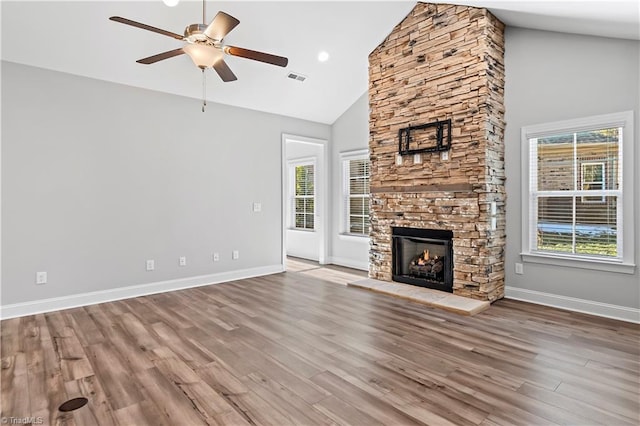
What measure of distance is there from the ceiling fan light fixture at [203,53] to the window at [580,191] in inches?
143

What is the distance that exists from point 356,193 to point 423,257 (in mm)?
2073

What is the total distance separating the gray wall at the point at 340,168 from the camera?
6.49 m

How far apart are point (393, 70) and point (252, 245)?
3.48 meters

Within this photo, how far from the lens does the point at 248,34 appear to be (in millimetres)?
4336

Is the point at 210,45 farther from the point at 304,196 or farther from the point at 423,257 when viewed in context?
the point at 304,196

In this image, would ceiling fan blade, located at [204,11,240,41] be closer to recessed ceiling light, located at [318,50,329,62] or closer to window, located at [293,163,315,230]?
recessed ceiling light, located at [318,50,329,62]

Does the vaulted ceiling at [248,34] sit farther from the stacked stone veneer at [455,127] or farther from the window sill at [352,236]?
the window sill at [352,236]

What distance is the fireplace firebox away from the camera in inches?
185

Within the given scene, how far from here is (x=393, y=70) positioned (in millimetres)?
5234

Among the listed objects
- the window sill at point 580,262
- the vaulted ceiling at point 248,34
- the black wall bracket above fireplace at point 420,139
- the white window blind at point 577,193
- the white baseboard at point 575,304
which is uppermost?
the vaulted ceiling at point 248,34

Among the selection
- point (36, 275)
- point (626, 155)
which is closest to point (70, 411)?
point (36, 275)

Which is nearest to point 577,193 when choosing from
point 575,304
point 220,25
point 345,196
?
point 575,304

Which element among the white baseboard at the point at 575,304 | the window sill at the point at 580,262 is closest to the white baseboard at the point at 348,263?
Result: the white baseboard at the point at 575,304

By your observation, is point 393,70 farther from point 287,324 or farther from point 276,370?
point 276,370
